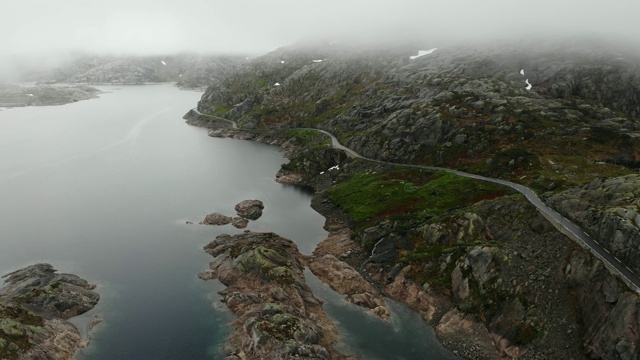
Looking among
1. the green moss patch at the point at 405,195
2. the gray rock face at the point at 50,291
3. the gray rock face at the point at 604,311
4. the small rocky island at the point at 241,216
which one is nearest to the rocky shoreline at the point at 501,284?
the gray rock face at the point at 604,311

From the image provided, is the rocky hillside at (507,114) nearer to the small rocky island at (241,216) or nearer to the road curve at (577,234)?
the road curve at (577,234)

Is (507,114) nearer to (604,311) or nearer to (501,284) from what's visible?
(501,284)

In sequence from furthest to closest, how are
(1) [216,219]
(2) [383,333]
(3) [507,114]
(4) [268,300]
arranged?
(3) [507,114], (1) [216,219], (4) [268,300], (2) [383,333]

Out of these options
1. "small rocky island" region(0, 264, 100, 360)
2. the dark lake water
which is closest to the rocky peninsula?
the dark lake water

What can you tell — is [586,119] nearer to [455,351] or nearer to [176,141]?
[455,351]

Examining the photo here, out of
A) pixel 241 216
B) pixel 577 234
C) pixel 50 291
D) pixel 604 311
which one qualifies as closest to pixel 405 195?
pixel 241 216

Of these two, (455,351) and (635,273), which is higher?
(635,273)

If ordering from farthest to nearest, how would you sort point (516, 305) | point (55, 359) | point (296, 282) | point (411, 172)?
point (411, 172)
point (296, 282)
point (516, 305)
point (55, 359)

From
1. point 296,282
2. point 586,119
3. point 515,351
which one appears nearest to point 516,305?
point 515,351
